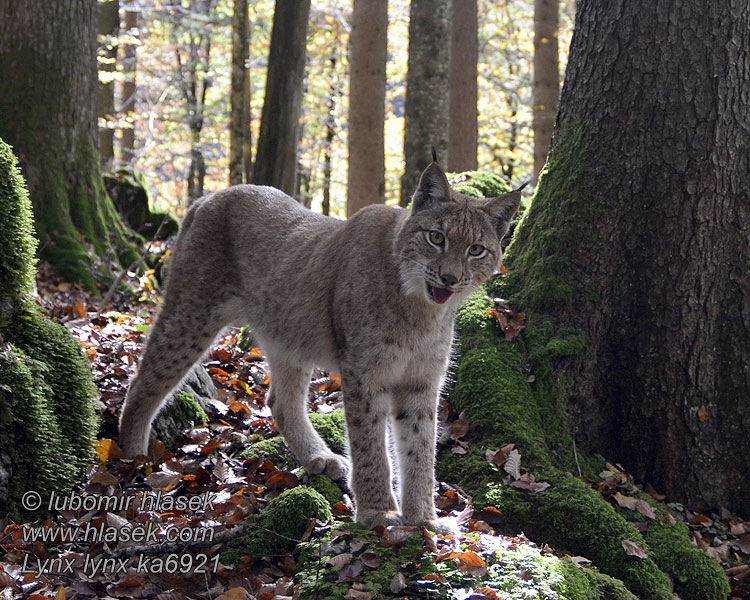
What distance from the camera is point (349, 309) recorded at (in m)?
4.45

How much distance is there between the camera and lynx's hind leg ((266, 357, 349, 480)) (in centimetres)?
497

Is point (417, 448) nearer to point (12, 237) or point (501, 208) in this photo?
point (501, 208)

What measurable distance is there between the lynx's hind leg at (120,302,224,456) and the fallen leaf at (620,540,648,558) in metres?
2.99

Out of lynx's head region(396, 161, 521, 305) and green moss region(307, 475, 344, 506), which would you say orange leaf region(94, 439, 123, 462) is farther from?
lynx's head region(396, 161, 521, 305)

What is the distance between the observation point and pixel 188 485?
4762mm

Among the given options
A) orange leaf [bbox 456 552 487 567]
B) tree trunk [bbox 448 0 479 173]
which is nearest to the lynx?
orange leaf [bbox 456 552 487 567]

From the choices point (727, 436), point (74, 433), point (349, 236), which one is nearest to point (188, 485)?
point (74, 433)

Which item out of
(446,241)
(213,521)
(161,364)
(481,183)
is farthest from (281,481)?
(481,183)

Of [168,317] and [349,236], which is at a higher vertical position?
[349,236]

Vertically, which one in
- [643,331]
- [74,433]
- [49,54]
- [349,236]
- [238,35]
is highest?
[238,35]

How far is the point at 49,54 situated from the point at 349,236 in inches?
237

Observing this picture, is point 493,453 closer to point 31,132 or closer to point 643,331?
point 643,331

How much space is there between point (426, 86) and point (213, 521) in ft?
26.8

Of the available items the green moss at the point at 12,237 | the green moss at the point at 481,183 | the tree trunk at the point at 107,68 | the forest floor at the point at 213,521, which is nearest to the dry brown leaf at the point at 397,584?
the forest floor at the point at 213,521
